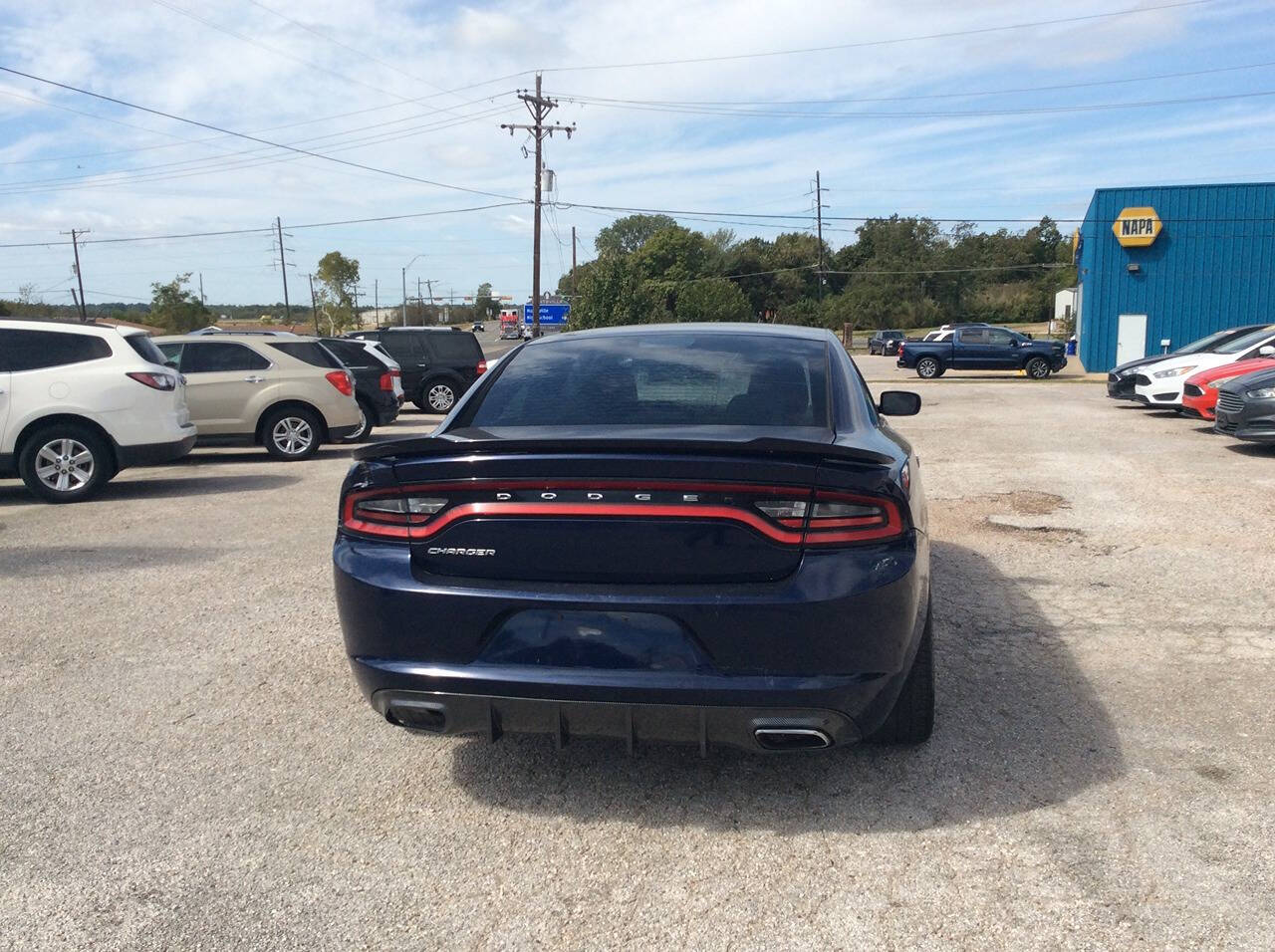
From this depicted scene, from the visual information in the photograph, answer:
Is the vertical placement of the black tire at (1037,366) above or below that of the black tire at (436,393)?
below

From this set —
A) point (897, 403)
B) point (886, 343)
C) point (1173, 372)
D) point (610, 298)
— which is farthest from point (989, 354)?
point (897, 403)

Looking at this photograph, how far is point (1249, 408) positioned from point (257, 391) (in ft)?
37.5

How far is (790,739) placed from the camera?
10.6 ft

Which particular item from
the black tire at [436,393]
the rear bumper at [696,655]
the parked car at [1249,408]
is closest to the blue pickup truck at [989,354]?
the black tire at [436,393]

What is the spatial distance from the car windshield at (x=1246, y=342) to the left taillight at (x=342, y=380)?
516 inches

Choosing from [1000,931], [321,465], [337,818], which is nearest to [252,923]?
[337,818]

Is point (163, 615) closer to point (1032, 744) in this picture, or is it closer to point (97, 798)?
point (97, 798)

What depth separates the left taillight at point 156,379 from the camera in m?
10.2

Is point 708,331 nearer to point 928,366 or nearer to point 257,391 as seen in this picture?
point 257,391

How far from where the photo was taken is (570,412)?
13.2ft

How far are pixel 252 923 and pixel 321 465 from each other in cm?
1068

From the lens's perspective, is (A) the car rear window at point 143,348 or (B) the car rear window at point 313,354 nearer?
(A) the car rear window at point 143,348

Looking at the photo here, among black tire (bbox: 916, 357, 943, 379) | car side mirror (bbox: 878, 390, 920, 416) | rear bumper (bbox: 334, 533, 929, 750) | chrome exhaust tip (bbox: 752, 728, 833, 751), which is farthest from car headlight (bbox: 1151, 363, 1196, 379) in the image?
black tire (bbox: 916, 357, 943, 379)

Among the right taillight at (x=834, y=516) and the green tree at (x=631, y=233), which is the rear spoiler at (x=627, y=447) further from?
the green tree at (x=631, y=233)
